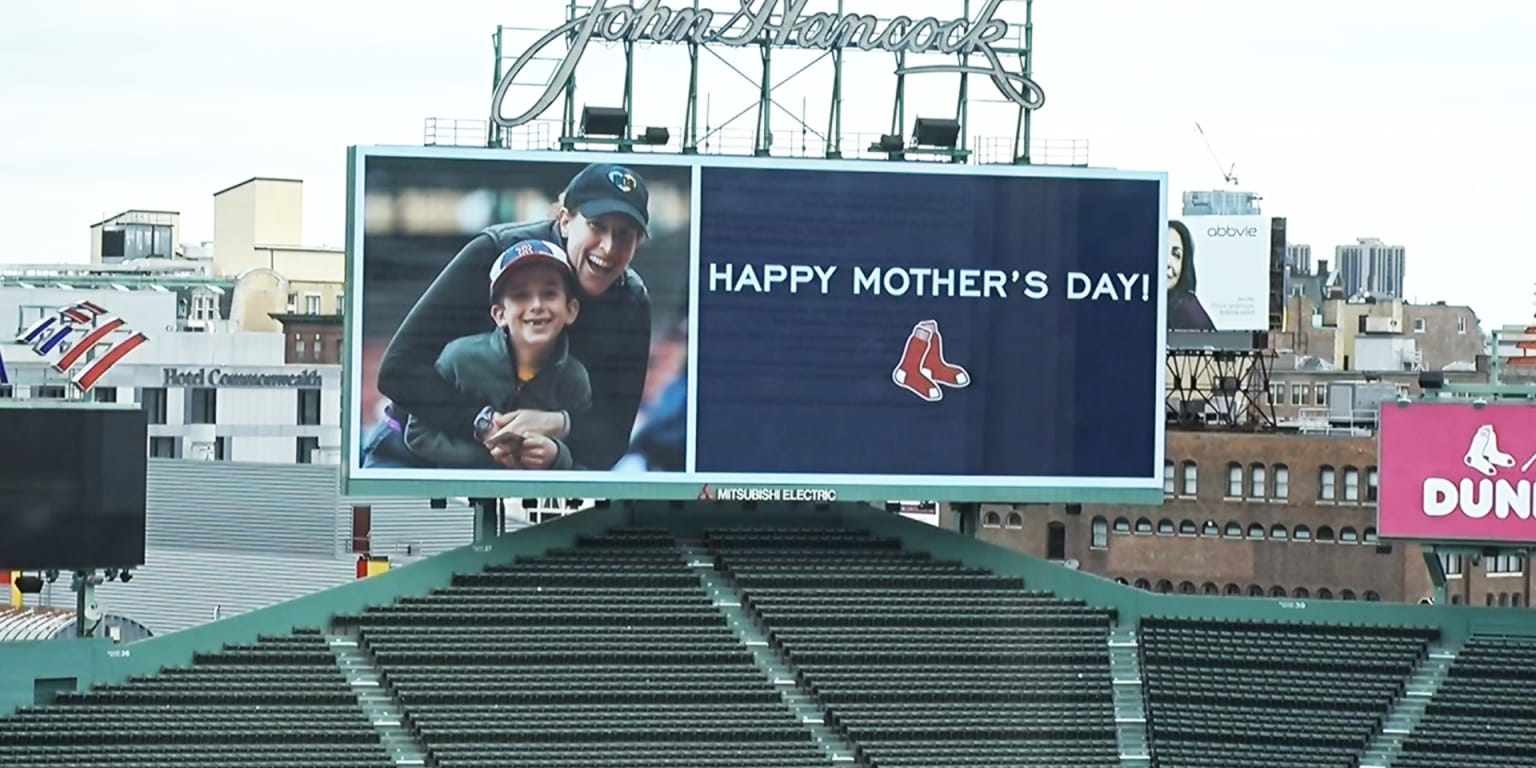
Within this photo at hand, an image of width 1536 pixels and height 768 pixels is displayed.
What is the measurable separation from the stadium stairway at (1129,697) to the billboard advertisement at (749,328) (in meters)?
3.18

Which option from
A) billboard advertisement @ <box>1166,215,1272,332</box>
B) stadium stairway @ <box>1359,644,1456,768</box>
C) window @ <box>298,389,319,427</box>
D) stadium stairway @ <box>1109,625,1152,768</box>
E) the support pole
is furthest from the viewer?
window @ <box>298,389,319,427</box>

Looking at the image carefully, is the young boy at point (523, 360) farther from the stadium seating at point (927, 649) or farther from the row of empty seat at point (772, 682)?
the stadium seating at point (927, 649)

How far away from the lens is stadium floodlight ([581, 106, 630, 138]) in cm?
5416

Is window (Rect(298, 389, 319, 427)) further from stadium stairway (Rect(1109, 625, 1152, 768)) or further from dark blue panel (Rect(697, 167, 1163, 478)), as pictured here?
stadium stairway (Rect(1109, 625, 1152, 768))

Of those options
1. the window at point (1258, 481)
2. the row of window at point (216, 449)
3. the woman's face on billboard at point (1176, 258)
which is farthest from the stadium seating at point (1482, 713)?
the row of window at point (216, 449)

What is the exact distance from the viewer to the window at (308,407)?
10719cm

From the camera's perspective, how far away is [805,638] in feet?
179

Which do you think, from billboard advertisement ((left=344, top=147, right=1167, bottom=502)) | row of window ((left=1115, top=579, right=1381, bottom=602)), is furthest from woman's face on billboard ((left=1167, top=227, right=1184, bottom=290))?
billboard advertisement ((left=344, top=147, right=1167, bottom=502))

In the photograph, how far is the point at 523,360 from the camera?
173ft

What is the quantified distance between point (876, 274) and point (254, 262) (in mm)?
74858

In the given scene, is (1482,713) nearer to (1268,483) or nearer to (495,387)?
(495,387)

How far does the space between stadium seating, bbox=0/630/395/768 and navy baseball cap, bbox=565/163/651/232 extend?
9.13 meters

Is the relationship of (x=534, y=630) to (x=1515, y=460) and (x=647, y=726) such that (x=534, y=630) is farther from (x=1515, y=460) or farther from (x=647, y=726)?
(x=1515, y=460)

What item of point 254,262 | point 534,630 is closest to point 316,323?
point 254,262
